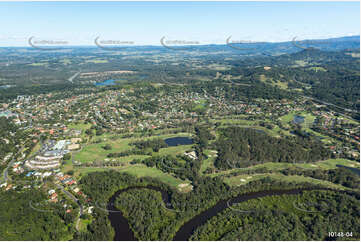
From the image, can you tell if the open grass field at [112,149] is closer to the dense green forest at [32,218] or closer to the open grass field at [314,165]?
the dense green forest at [32,218]

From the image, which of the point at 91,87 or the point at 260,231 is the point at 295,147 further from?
the point at 91,87

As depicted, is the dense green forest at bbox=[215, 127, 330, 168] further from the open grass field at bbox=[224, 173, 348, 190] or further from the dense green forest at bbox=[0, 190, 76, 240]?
the dense green forest at bbox=[0, 190, 76, 240]

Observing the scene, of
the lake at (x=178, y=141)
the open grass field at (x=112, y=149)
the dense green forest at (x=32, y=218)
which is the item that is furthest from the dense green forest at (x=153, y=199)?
the lake at (x=178, y=141)

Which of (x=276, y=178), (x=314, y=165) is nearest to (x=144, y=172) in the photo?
(x=276, y=178)

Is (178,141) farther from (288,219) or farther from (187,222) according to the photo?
(288,219)

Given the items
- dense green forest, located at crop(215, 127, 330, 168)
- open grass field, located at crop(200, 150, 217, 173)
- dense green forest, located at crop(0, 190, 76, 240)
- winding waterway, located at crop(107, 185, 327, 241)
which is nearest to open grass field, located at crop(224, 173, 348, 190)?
winding waterway, located at crop(107, 185, 327, 241)
